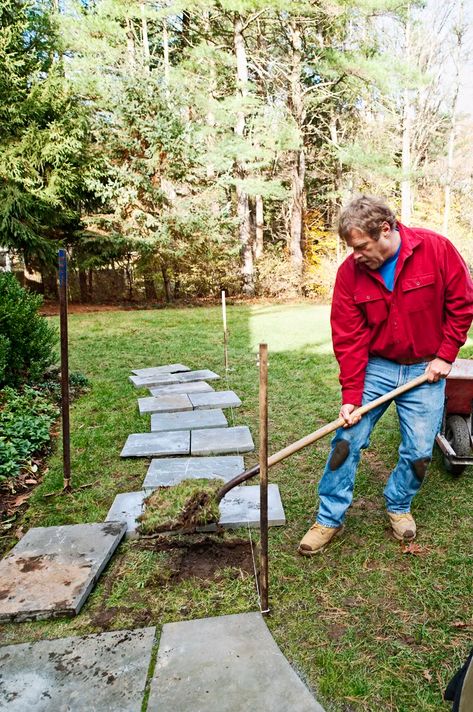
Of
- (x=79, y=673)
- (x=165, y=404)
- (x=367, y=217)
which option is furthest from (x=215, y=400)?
(x=79, y=673)

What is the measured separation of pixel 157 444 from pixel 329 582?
79.6 inches

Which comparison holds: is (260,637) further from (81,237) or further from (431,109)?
(431,109)

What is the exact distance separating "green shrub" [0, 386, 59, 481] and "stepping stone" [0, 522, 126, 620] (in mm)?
938

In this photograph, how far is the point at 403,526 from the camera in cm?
275

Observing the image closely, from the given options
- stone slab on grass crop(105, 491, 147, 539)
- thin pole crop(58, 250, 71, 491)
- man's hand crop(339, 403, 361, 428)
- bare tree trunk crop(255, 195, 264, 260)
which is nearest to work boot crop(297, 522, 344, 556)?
man's hand crop(339, 403, 361, 428)

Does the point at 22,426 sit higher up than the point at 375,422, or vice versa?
the point at 375,422

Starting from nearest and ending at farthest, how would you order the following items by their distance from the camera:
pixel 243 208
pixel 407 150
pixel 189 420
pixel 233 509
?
1. pixel 233 509
2. pixel 189 420
3. pixel 243 208
4. pixel 407 150

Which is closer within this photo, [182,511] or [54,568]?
[54,568]

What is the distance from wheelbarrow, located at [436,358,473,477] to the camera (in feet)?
11.3

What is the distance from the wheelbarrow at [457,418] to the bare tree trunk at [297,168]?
14.1 metres

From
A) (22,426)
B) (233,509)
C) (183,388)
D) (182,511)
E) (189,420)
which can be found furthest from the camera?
(183,388)

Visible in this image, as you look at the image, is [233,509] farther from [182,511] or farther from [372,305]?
[372,305]

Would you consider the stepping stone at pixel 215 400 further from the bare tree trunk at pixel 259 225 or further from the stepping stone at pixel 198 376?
the bare tree trunk at pixel 259 225

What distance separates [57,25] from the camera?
51.6ft
